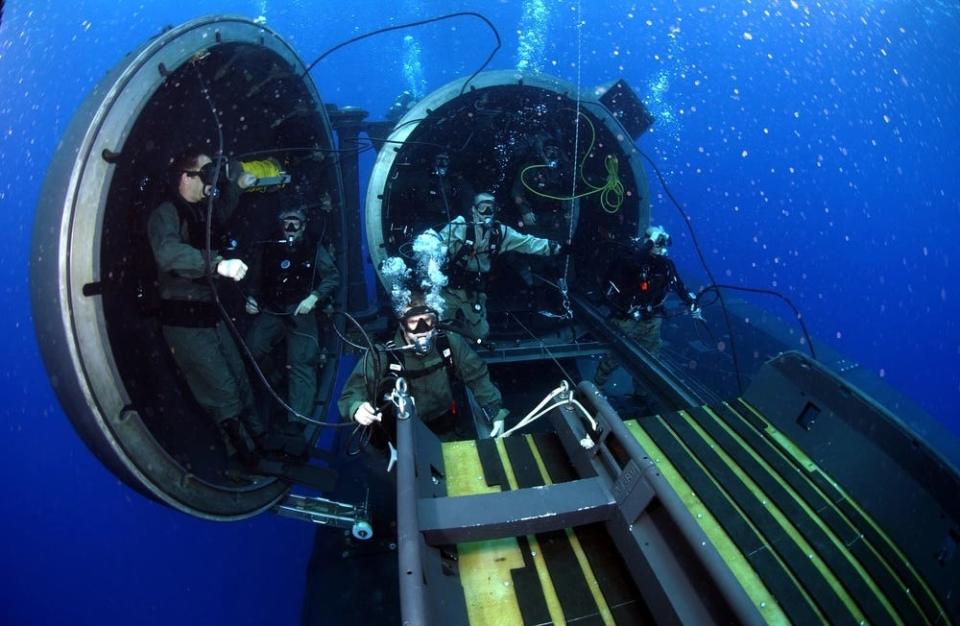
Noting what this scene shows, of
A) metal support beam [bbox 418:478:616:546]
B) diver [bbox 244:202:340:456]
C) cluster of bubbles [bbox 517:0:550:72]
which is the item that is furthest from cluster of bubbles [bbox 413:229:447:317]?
cluster of bubbles [bbox 517:0:550:72]

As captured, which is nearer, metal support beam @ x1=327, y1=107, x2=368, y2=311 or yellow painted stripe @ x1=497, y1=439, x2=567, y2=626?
yellow painted stripe @ x1=497, y1=439, x2=567, y2=626

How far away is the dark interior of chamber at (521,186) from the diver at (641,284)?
0.82 metres

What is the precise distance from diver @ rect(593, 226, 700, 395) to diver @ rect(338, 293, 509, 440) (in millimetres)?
2199

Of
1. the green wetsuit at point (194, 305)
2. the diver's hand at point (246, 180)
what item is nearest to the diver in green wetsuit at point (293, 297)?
the green wetsuit at point (194, 305)

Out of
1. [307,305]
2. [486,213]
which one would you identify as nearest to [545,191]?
[486,213]

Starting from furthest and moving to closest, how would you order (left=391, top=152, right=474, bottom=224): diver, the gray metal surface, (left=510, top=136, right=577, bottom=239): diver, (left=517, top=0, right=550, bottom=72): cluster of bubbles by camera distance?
(left=517, top=0, right=550, bottom=72): cluster of bubbles
(left=391, top=152, right=474, bottom=224): diver
(left=510, top=136, right=577, bottom=239): diver
the gray metal surface

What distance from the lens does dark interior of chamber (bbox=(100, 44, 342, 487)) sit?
2.77 meters

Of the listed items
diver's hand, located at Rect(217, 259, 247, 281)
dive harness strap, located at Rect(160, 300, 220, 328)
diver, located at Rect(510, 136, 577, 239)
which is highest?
diver, located at Rect(510, 136, 577, 239)

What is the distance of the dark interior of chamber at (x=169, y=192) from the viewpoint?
2771mm

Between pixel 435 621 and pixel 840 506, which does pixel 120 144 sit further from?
pixel 840 506

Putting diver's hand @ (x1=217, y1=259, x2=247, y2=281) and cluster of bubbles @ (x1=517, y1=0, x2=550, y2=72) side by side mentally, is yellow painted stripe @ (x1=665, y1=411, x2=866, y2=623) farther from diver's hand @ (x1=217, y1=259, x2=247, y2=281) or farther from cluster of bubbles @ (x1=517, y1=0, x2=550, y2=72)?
cluster of bubbles @ (x1=517, y1=0, x2=550, y2=72)

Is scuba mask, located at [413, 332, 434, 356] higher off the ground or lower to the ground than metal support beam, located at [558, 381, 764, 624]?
higher

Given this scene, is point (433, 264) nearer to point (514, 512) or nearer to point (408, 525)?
point (514, 512)

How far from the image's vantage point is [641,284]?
16.8ft
